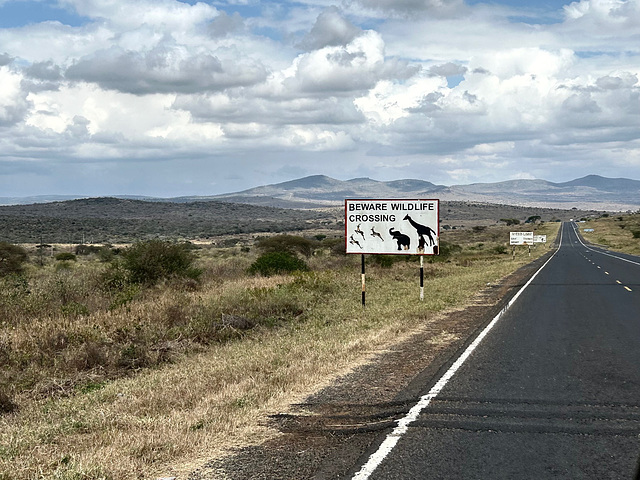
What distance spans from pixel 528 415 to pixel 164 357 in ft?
24.9

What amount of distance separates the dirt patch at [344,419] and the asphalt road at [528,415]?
8.4 inches

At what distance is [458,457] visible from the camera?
5.73 m

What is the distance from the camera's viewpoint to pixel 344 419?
22.9 feet

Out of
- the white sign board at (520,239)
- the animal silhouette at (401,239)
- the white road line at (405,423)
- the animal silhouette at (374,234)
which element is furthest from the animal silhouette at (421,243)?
the white sign board at (520,239)

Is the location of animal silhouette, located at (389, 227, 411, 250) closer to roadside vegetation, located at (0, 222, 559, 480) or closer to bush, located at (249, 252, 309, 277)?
roadside vegetation, located at (0, 222, 559, 480)

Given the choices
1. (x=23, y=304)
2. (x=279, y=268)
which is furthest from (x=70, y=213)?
(x=23, y=304)

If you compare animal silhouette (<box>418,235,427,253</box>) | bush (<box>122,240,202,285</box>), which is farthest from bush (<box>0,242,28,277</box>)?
animal silhouette (<box>418,235,427,253</box>)

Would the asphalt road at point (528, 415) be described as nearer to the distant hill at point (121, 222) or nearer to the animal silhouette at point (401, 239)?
the animal silhouette at point (401, 239)

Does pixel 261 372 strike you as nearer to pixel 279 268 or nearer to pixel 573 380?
pixel 573 380

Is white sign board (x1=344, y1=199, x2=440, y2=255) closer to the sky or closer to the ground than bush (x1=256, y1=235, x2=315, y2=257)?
closer to the sky

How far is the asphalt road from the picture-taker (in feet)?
18.0

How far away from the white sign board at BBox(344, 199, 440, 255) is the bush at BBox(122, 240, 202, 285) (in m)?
8.59

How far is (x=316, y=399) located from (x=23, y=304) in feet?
34.0

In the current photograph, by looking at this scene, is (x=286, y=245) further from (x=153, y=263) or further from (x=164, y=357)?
(x=164, y=357)
